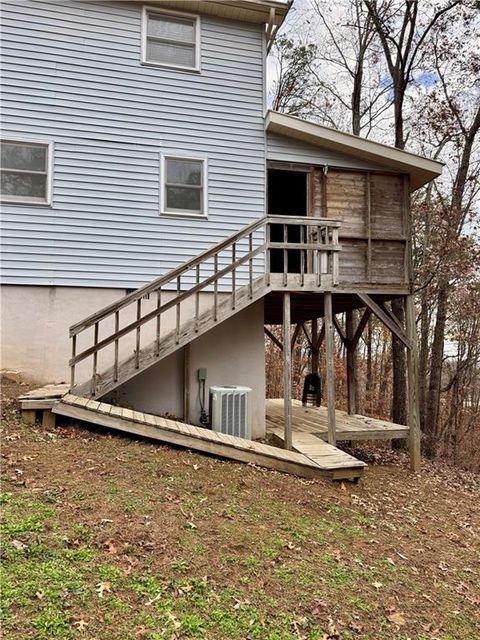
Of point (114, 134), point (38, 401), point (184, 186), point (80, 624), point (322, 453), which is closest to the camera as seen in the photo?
point (80, 624)

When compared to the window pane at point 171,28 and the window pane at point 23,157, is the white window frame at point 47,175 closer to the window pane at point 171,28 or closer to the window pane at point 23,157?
the window pane at point 23,157

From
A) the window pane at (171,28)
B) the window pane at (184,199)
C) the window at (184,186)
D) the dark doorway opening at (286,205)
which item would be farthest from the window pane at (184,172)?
the dark doorway opening at (286,205)

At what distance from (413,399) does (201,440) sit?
4.80 metres

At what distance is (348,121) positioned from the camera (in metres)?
18.3

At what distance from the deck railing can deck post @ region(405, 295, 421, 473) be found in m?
2.16

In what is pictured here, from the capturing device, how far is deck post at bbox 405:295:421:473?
28.5 ft

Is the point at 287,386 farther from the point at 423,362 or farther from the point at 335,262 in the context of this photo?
the point at 423,362

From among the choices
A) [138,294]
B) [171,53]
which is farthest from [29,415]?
[171,53]

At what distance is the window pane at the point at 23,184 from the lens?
7840 millimetres

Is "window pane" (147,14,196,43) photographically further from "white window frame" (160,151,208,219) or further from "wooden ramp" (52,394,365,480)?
"wooden ramp" (52,394,365,480)

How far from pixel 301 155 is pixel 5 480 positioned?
758cm

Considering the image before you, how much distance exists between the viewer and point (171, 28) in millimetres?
8867

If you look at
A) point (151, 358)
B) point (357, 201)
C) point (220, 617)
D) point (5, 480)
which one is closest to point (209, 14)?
point (357, 201)

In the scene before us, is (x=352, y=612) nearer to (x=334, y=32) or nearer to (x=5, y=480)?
(x=5, y=480)
